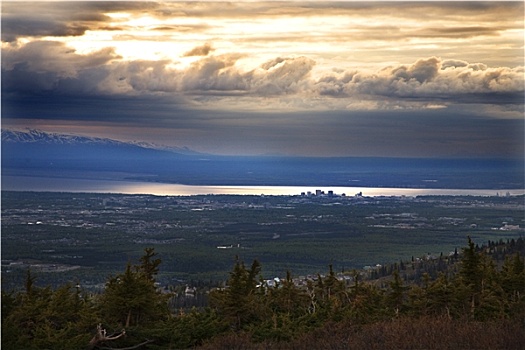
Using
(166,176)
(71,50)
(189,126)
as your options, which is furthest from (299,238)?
(166,176)

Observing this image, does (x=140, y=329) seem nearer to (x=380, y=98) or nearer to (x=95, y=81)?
(x=95, y=81)

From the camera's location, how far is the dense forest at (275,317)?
5.25 metres

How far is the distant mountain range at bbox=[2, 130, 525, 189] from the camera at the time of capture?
20094 millimetres

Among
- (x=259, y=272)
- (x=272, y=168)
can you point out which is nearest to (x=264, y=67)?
(x=259, y=272)

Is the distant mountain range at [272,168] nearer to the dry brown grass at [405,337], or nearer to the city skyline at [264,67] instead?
the city skyline at [264,67]

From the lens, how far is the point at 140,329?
580cm

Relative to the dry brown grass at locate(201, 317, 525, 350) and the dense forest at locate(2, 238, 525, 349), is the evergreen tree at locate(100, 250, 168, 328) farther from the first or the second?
the dry brown grass at locate(201, 317, 525, 350)

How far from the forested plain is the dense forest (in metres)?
0.02

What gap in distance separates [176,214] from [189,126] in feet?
12.5

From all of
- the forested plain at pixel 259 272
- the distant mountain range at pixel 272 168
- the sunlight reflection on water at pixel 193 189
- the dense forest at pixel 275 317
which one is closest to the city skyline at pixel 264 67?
the forested plain at pixel 259 272

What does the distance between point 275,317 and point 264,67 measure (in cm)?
677

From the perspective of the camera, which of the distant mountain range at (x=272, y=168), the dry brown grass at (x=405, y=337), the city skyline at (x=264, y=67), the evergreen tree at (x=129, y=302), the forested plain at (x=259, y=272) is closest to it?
the dry brown grass at (x=405, y=337)

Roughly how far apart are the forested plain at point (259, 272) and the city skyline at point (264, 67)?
272 cm

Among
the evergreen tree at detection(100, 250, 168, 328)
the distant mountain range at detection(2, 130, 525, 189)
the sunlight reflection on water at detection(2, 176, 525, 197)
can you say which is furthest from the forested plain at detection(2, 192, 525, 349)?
the distant mountain range at detection(2, 130, 525, 189)
